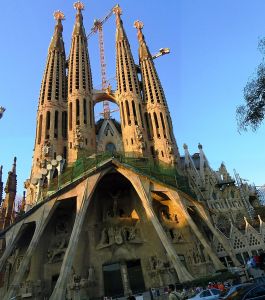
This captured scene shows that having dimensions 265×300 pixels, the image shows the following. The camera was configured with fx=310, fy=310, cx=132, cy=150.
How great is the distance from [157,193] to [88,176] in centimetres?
646

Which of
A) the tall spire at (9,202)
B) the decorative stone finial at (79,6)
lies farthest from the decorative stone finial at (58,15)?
the tall spire at (9,202)

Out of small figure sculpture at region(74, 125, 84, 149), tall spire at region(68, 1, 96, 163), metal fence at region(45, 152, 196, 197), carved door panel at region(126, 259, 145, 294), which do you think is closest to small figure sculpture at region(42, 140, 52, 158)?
tall spire at region(68, 1, 96, 163)

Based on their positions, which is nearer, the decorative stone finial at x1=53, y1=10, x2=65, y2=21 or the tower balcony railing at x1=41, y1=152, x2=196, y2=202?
the tower balcony railing at x1=41, y1=152, x2=196, y2=202

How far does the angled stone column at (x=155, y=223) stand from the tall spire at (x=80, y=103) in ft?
26.6

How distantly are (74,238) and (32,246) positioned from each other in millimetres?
2988

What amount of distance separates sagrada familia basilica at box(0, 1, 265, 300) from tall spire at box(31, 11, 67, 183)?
0.13 metres

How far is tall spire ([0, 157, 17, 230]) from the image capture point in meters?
38.3

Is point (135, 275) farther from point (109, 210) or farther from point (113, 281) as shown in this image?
point (109, 210)

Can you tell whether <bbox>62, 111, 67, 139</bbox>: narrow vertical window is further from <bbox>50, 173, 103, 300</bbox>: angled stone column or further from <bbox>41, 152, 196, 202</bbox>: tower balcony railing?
<bbox>50, 173, 103, 300</bbox>: angled stone column

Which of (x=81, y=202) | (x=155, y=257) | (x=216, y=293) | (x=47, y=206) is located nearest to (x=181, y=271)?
(x=155, y=257)

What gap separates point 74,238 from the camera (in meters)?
21.4

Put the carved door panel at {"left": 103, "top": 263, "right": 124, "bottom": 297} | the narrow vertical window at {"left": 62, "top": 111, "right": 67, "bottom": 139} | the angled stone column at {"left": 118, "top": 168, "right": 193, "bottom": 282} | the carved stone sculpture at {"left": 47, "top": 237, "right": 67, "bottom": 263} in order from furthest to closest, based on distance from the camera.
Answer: the narrow vertical window at {"left": 62, "top": 111, "right": 67, "bottom": 139}
the carved stone sculpture at {"left": 47, "top": 237, "right": 67, "bottom": 263}
the carved door panel at {"left": 103, "top": 263, "right": 124, "bottom": 297}
the angled stone column at {"left": 118, "top": 168, "right": 193, "bottom": 282}

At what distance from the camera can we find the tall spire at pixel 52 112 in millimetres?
31500

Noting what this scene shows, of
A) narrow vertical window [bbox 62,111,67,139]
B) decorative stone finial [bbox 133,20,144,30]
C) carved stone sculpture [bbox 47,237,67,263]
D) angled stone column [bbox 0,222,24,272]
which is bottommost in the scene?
carved stone sculpture [bbox 47,237,67,263]
